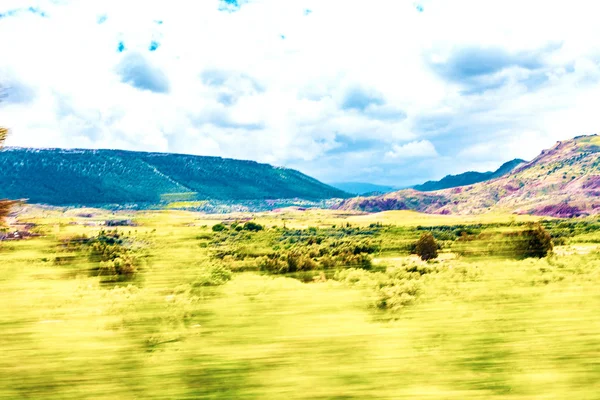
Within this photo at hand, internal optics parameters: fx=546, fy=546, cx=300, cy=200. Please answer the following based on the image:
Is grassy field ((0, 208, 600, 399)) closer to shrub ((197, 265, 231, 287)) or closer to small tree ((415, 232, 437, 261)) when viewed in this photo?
shrub ((197, 265, 231, 287))

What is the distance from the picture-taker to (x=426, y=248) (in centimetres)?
569

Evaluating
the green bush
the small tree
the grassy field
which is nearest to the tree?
the grassy field

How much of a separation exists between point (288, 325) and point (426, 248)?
2250mm

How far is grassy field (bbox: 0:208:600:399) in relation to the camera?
356 centimetres

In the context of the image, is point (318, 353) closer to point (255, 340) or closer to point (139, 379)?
point (255, 340)

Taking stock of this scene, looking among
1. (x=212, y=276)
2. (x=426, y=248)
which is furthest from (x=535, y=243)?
(x=212, y=276)

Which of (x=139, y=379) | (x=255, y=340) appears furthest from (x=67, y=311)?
(x=255, y=340)

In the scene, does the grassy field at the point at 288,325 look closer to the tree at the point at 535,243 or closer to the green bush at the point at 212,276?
the green bush at the point at 212,276

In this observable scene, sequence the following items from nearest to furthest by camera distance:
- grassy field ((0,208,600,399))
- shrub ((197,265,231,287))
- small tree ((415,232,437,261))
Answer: grassy field ((0,208,600,399)) → shrub ((197,265,231,287)) → small tree ((415,232,437,261))

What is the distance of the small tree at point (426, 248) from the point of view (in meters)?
5.45

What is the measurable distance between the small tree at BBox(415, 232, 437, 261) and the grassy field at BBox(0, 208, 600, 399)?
0.78ft

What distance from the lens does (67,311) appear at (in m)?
4.23

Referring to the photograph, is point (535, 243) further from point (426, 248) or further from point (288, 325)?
point (288, 325)

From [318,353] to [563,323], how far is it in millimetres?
1760
